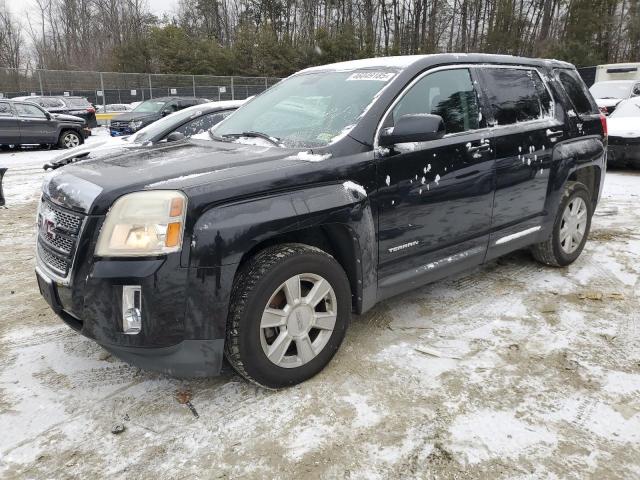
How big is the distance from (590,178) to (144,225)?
14.1ft

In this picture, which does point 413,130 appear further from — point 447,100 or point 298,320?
point 298,320

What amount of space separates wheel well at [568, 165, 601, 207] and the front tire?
122 inches

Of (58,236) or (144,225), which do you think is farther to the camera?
(58,236)

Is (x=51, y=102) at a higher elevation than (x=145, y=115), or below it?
Answer: higher

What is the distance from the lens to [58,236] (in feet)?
8.66

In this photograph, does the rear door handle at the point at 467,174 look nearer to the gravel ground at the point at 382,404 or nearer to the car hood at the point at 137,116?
the gravel ground at the point at 382,404

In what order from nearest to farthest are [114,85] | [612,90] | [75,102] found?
[612,90] < [75,102] < [114,85]

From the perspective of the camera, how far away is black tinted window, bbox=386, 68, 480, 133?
10.8 ft

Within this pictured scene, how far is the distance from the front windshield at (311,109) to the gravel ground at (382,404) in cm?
140

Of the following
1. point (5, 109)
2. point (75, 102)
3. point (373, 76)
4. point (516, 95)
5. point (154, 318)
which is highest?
point (373, 76)

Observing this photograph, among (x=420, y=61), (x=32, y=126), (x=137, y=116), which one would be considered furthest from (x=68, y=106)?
(x=420, y=61)

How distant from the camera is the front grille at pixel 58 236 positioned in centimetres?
252

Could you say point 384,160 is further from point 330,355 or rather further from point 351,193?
point 330,355

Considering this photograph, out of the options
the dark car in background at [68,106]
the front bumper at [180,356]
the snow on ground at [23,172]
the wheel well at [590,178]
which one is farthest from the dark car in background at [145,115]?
the front bumper at [180,356]
